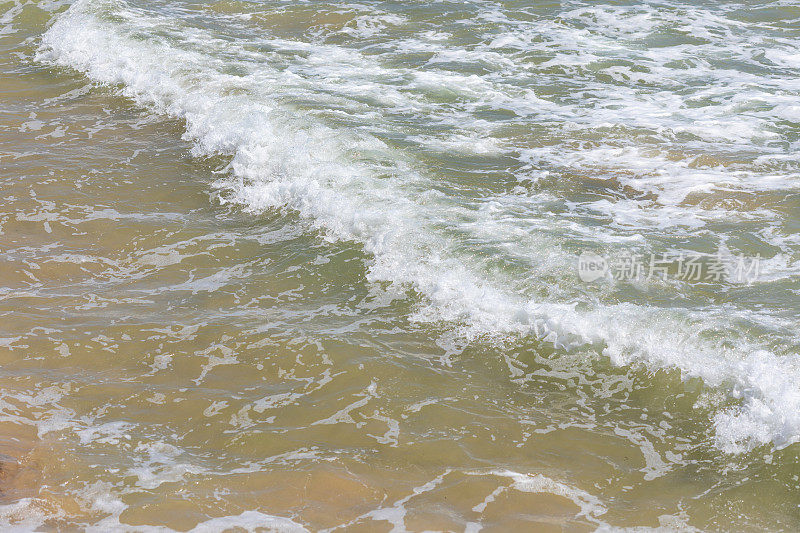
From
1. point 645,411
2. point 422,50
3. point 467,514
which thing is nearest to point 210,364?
point 467,514

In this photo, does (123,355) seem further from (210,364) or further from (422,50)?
(422,50)

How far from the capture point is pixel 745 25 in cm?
1313

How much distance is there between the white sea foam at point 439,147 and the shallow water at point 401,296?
0.11 ft

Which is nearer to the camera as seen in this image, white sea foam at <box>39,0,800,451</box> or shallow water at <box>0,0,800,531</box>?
shallow water at <box>0,0,800,531</box>

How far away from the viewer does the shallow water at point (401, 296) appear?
3.98 m

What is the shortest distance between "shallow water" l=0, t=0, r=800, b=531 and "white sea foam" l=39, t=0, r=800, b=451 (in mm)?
34

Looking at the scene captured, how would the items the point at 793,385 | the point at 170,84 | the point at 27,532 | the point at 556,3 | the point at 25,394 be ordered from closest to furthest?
the point at 27,532 < the point at 793,385 < the point at 25,394 < the point at 170,84 < the point at 556,3

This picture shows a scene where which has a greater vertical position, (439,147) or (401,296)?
(439,147)

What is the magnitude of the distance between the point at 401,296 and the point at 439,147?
3165mm

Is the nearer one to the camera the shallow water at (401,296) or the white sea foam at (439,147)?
the shallow water at (401,296)

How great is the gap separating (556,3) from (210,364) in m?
12.2

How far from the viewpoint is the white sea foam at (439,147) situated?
5047mm

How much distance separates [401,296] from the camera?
5.91 meters

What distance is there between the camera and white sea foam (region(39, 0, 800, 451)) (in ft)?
16.6
